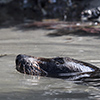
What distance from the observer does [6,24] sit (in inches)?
574

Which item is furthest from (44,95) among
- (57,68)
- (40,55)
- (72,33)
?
(72,33)

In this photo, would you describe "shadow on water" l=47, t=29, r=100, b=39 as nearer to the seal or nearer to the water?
the water

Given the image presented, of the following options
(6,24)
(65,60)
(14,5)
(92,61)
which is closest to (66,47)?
(92,61)

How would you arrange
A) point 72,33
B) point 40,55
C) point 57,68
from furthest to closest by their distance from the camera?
point 72,33
point 40,55
point 57,68

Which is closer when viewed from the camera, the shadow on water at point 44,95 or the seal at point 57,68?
the shadow on water at point 44,95

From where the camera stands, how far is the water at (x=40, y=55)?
4.61 meters

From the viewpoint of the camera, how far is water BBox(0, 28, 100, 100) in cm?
461

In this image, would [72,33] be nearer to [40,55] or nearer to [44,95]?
[40,55]

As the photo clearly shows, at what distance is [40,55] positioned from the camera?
25.3ft

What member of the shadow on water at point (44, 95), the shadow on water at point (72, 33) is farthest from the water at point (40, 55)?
the shadow on water at point (72, 33)

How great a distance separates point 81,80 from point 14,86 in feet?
4.12

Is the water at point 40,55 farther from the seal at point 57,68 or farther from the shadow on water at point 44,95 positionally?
the seal at point 57,68

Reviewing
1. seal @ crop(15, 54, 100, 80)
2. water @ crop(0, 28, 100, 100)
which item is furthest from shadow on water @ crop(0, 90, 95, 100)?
seal @ crop(15, 54, 100, 80)

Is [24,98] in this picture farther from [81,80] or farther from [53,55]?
[53,55]
